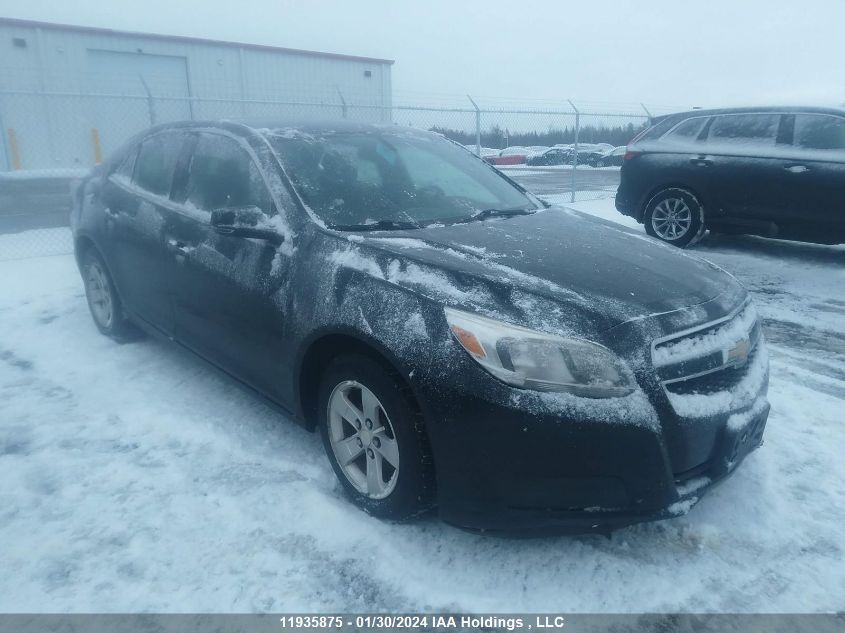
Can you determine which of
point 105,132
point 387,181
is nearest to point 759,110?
point 387,181

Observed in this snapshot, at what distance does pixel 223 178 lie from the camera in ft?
11.0

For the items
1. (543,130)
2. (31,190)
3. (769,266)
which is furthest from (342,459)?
(31,190)

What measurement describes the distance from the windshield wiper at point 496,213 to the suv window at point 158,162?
6.14 ft

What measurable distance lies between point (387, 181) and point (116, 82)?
21.7 metres

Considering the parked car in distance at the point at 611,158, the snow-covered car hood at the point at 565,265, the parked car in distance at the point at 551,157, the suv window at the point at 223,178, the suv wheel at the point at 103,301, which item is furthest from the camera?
the parked car in distance at the point at 551,157

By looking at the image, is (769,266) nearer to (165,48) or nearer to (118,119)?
(118,119)

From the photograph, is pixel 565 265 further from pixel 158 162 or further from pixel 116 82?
pixel 116 82

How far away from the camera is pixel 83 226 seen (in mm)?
4629

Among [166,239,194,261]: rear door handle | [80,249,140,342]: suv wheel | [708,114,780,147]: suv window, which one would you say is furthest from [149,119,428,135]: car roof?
[708,114,780,147]: suv window

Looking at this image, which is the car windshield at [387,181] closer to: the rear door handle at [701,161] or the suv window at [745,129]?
the rear door handle at [701,161]

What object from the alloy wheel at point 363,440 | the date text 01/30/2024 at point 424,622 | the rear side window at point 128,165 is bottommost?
the date text 01/30/2024 at point 424,622

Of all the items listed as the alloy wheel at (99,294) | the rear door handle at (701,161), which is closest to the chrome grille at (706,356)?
Answer: the alloy wheel at (99,294)

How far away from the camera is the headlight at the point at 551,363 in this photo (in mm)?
2072

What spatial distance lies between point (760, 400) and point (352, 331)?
1632 millimetres
